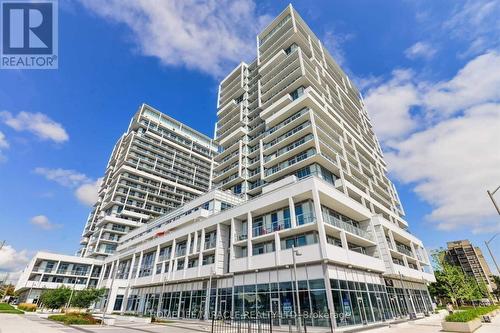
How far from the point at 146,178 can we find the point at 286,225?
6481 centimetres

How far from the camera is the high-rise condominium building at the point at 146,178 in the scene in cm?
7175

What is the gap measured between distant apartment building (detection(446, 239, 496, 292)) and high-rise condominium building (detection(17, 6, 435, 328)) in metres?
125

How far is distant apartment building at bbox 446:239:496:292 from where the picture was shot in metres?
137

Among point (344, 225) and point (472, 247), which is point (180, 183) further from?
point (472, 247)

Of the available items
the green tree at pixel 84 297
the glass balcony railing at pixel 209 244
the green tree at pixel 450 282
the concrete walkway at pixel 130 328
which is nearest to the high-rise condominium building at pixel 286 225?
the glass balcony railing at pixel 209 244

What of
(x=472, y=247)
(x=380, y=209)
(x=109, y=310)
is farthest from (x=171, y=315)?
(x=472, y=247)

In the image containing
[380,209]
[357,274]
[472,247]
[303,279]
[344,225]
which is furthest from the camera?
[472,247]

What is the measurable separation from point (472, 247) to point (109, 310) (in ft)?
602

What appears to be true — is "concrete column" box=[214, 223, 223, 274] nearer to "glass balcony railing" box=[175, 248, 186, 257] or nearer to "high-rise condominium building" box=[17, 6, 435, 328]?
"high-rise condominium building" box=[17, 6, 435, 328]

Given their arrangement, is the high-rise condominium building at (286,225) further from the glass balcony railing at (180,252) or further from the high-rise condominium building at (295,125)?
the glass balcony railing at (180,252)

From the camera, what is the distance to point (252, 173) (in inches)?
1935

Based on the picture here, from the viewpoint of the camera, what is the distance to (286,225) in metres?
28.2

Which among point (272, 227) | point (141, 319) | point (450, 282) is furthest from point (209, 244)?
→ point (450, 282)

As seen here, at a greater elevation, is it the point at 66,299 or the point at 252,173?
the point at 252,173
